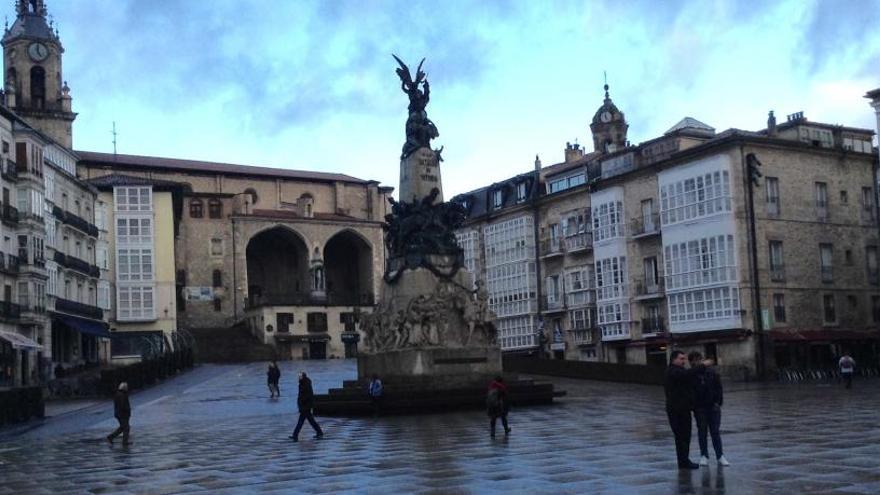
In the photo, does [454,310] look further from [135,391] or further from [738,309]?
[738,309]

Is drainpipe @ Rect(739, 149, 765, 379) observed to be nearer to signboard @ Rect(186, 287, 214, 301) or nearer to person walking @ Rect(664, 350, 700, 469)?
person walking @ Rect(664, 350, 700, 469)

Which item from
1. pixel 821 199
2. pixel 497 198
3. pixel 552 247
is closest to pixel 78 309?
pixel 497 198

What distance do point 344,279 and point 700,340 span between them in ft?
165

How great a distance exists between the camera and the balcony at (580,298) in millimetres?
63969

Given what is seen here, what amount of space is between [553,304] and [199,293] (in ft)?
108

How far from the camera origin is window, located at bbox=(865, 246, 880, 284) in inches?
2256

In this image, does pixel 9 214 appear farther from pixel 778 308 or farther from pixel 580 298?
pixel 778 308

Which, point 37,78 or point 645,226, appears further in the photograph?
point 37,78

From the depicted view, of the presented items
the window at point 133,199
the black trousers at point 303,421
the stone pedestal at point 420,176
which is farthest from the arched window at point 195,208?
the black trousers at point 303,421

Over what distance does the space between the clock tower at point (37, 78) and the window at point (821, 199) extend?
2190 inches

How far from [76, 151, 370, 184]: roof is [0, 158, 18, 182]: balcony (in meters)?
30.1

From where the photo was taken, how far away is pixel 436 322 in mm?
30719

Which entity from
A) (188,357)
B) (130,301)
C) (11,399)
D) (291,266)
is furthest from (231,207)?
(11,399)

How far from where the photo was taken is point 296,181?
323 ft
